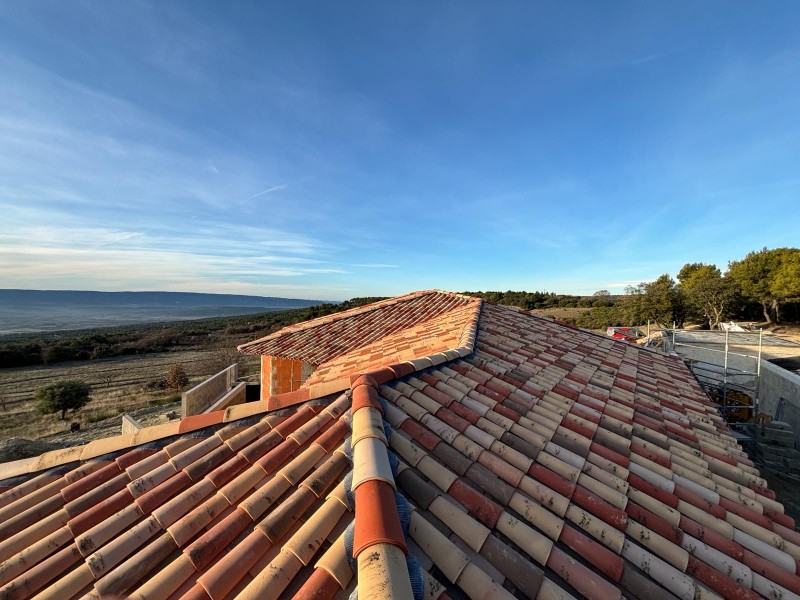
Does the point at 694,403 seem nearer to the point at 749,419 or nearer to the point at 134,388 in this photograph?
the point at 749,419

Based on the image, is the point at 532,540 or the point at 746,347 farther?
the point at 746,347

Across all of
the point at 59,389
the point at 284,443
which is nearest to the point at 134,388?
the point at 59,389

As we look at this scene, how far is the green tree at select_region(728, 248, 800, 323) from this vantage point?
37312 millimetres

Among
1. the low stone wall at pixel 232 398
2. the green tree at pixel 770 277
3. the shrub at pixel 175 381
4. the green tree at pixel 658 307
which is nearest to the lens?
the low stone wall at pixel 232 398

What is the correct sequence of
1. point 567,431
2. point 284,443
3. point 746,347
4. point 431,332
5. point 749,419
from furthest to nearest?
point 746,347 < point 749,419 < point 431,332 < point 567,431 < point 284,443

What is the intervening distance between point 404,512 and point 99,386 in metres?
42.4

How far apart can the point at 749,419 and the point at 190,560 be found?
18.3 meters

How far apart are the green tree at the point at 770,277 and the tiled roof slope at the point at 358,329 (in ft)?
155

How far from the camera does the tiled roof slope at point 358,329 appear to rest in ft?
30.7

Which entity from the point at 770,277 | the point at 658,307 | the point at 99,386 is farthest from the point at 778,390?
the point at 99,386

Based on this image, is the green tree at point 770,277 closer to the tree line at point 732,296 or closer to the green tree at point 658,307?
the tree line at point 732,296

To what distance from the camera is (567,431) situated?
388 cm

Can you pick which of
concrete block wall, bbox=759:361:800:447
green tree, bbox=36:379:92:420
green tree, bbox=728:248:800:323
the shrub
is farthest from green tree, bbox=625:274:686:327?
green tree, bbox=36:379:92:420

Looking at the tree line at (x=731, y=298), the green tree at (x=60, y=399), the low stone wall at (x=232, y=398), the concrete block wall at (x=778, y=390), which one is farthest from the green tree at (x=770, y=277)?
the green tree at (x=60, y=399)
